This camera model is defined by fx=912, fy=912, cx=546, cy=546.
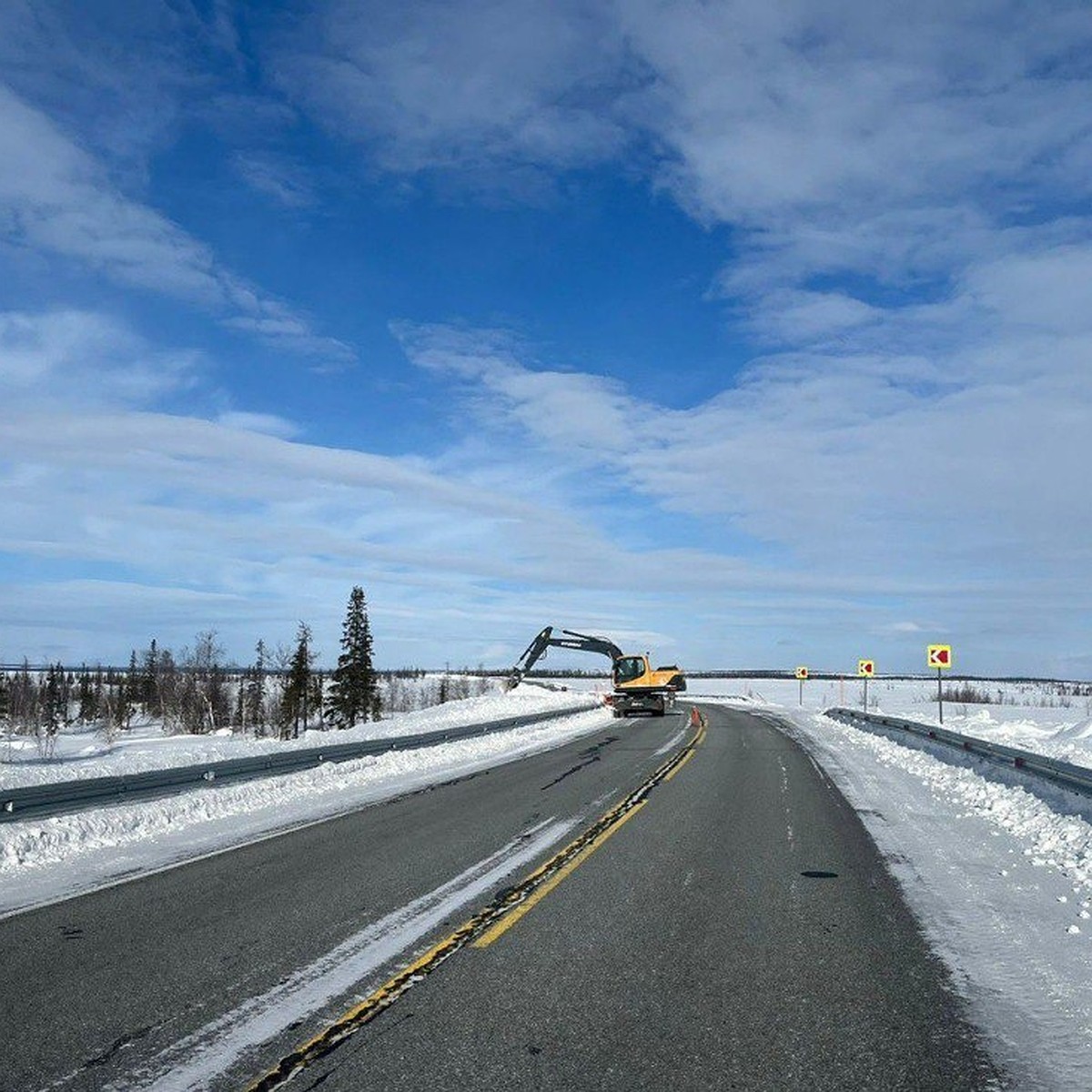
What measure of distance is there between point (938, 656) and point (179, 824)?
22.8 m

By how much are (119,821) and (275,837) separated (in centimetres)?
227

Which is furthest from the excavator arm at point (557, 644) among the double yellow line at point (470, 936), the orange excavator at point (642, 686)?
the double yellow line at point (470, 936)

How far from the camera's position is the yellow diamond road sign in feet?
90.4

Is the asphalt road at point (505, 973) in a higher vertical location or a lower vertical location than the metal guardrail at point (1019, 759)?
lower

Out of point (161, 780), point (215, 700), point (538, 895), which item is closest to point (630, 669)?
point (161, 780)

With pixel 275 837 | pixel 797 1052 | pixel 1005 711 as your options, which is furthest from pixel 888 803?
pixel 1005 711

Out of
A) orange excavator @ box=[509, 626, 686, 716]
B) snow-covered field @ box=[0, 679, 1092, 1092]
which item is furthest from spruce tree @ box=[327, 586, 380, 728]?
snow-covered field @ box=[0, 679, 1092, 1092]

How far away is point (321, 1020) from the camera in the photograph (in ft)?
16.9

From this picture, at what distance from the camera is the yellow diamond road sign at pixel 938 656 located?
27547 mm

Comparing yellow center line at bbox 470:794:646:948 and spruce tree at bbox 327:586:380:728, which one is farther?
spruce tree at bbox 327:586:380:728

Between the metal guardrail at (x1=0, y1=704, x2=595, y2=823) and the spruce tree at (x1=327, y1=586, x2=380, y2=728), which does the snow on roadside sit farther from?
the spruce tree at (x1=327, y1=586, x2=380, y2=728)

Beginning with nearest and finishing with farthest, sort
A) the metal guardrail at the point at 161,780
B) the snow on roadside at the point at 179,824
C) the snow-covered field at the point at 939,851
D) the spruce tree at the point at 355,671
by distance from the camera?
the snow-covered field at the point at 939,851 < the snow on roadside at the point at 179,824 < the metal guardrail at the point at 161,780 < the spruce tree at the point at 355,671

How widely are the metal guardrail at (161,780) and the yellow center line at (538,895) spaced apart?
648cm

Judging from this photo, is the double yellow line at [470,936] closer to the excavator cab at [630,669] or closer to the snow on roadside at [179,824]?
the snow on roadside at [179,824]
